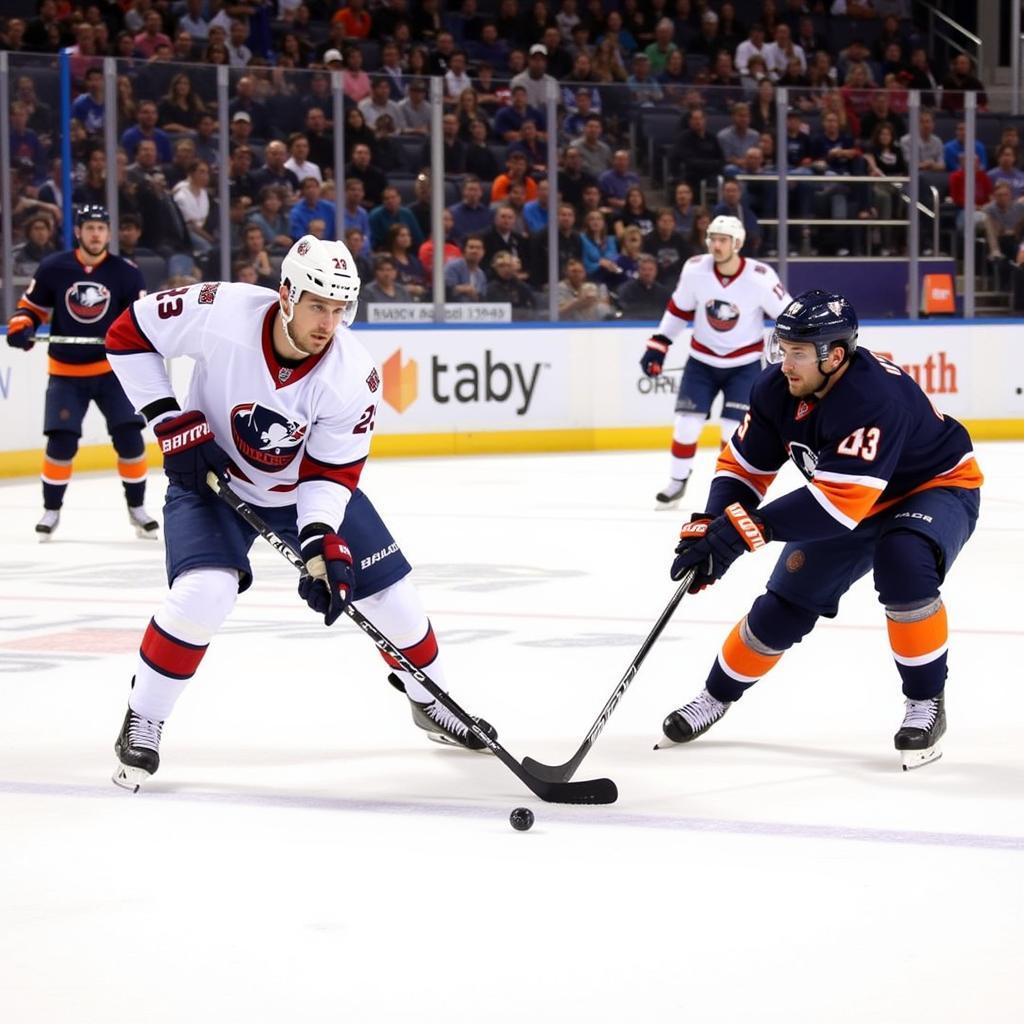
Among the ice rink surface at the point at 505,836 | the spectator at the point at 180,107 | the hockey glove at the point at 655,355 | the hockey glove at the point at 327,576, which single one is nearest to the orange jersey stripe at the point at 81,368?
the ice rink surface at the point at 505,836

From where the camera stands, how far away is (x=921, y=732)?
375 centimetres

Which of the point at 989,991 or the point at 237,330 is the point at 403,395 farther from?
the point at 989,991

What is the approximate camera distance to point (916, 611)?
3695 millimetres

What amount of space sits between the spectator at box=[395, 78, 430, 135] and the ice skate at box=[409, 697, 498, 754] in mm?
7674

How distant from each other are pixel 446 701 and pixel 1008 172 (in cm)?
989

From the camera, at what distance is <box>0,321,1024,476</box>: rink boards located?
1129 cm

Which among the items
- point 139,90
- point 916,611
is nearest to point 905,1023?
point 916,611

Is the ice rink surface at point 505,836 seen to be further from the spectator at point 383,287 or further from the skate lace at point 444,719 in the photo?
the spectator at point 383,287

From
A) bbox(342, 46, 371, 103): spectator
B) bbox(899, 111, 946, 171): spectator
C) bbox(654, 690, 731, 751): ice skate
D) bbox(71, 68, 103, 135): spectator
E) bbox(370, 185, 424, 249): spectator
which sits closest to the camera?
bbox(654, 690, 731, 751): ice skate

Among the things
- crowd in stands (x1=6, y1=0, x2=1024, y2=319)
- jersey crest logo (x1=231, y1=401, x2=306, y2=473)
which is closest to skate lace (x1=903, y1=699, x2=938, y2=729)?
jersey crest logo (x1=231, y1=401, x2=306, y2=473)

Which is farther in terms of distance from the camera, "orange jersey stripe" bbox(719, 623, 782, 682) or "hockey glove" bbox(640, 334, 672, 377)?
"hockey glove" bbox(640, 334, 672, 377)

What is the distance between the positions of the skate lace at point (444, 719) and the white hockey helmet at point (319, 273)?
879 millimetres

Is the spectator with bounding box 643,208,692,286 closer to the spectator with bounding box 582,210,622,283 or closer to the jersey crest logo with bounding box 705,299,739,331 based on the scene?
the spectator with bounding box 582,210,622,283

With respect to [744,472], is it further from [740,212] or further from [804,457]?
[740,212]
